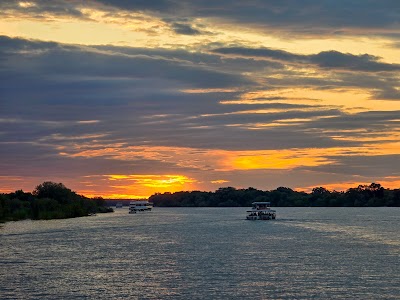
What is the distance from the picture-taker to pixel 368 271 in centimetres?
8256

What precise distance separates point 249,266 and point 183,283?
1680 cm

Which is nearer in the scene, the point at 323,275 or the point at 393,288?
the point at 393,288

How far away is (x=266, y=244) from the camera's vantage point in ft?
406

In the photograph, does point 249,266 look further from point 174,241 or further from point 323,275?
point 174,241

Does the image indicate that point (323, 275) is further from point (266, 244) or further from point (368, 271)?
point (266, 244)

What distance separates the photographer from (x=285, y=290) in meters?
67.2

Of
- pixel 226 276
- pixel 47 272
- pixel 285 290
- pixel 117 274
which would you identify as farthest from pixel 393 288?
pixel 47 272

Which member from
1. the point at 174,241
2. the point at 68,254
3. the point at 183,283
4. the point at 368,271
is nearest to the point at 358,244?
the point at 174,241

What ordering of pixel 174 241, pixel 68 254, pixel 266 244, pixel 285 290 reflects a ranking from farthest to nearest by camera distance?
pixel 174 241, pixel 266 244, pixel 68 254, pixel 285 290

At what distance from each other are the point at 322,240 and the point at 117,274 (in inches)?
2587

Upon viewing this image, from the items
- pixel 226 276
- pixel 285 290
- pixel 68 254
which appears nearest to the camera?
pixel 285 290

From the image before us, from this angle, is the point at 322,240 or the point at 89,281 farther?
the point at 322,240

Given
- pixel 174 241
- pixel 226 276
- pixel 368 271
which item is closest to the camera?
pixel 226 276

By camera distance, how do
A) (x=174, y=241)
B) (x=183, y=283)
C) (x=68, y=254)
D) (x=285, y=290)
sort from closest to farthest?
1. (x=285, y=290)
2. (x=183, y=283)
3. (x=68, y=254)
4. (x=174, y=241)
